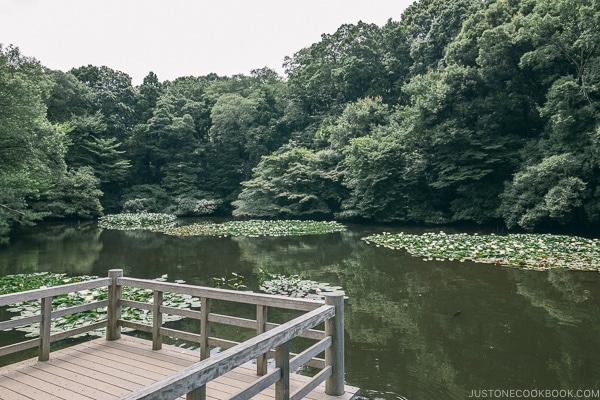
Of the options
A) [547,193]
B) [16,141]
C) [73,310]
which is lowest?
[73,310]

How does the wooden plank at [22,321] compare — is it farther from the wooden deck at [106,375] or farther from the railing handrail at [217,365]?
the railing handrail at [217,365]

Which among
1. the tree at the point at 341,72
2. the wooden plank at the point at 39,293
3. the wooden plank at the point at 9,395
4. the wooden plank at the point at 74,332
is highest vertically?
the tree at the point at 341,72

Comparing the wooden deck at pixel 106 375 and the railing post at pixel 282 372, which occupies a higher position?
the railing post at pixel 282 372

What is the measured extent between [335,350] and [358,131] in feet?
73.4

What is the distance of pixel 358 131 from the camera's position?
79.0 feet

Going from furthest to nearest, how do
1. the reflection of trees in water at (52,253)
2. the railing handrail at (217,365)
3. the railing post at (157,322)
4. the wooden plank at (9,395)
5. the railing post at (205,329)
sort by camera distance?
the reflection of trees in water at (52,253)
the railing post at (157,322)
the railing post at (205,329)
the wooden plank at (9,395)
the railing handrail at (217,365)

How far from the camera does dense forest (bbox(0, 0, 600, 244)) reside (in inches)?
561

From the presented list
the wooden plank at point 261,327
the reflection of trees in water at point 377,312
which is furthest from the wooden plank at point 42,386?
the reflection of trees in water at point 377,312

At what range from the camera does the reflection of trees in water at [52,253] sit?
9.30m

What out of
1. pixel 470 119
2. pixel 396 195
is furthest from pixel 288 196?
pixel 470 119

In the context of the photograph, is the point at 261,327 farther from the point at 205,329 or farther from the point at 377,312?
→ the point at 377,312

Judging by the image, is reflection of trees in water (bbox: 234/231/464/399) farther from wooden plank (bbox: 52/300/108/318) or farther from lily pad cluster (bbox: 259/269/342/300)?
wooden plank (bbox: 52/300/108/318)

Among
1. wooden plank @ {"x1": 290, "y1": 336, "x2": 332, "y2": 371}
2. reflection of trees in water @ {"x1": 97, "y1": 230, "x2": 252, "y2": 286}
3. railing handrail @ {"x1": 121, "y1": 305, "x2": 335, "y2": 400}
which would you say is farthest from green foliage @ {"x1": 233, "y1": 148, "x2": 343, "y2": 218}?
railing handrail @ {"x1": 121, "y1": 305, "x2": 335, "y2": 400}

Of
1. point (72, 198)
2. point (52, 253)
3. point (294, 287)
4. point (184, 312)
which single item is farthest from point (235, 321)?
point (72, 198)
